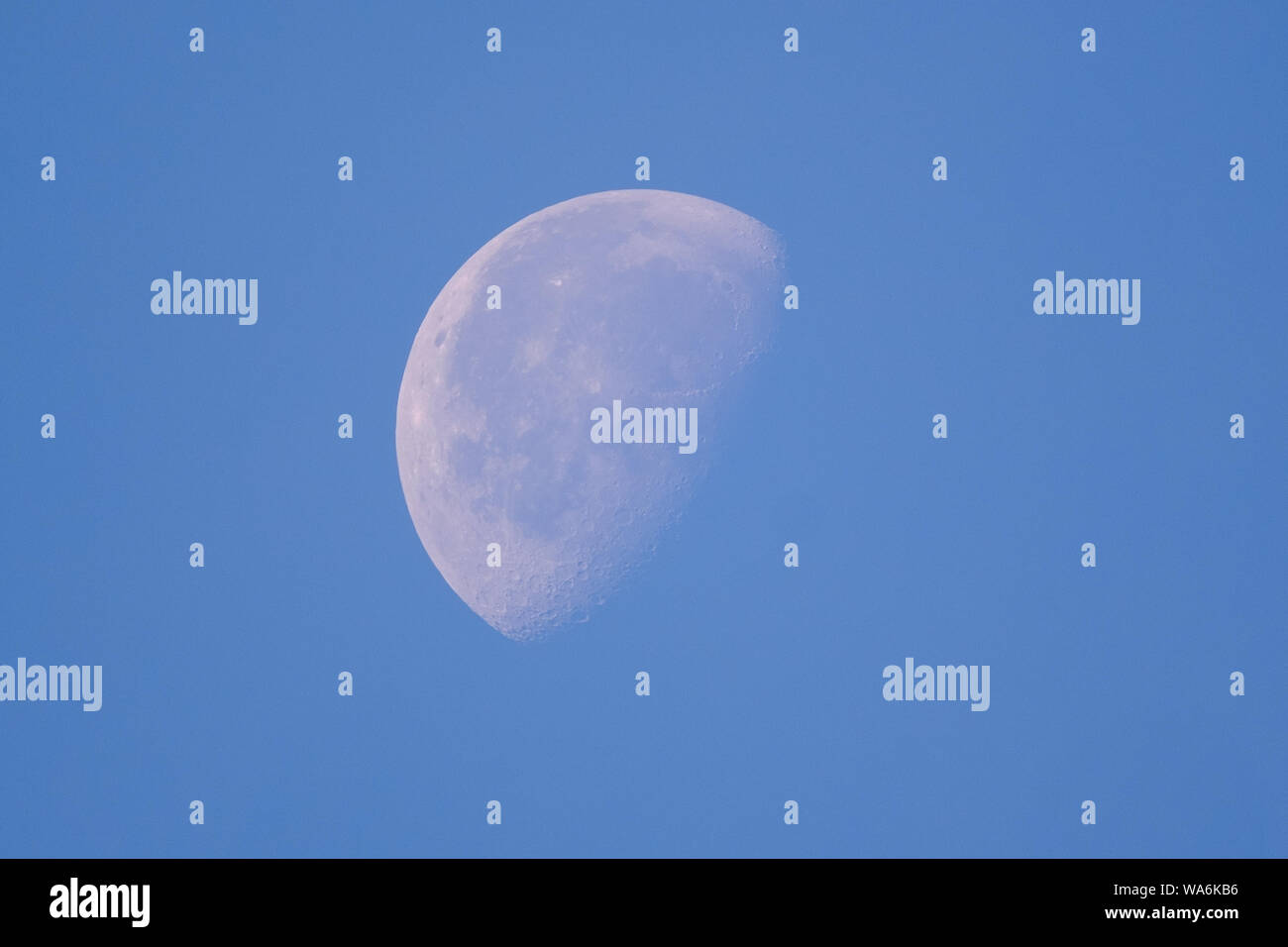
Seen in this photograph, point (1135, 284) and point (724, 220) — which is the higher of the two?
point (724, 220)

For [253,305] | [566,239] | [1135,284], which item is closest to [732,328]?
[566,239]

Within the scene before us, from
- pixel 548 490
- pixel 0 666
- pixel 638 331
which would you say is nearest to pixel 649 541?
pixel 548 490

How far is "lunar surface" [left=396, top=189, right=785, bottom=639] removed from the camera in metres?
5.14

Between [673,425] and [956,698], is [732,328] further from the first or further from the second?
[956,698]

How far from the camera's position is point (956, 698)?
5254 mm

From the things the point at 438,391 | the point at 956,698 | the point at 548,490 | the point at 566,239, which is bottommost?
the point at 956,698

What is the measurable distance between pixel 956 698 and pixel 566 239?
2.83 meters

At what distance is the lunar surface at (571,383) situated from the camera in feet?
16.9

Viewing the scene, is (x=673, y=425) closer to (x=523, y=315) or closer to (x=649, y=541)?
(x=649, y=541)

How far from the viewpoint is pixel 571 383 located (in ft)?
16.9

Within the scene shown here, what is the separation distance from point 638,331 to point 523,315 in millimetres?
545
